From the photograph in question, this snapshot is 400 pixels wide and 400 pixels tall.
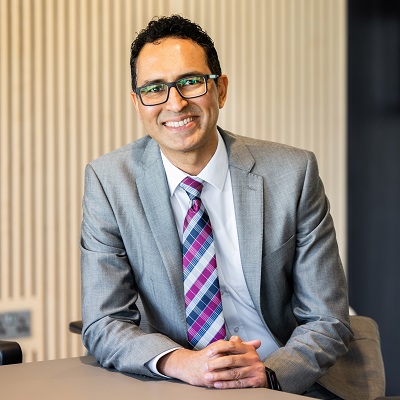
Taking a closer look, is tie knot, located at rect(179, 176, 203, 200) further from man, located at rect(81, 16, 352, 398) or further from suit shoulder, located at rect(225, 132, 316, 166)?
suit shoulder, located at rect(225, 132, 316, 166)

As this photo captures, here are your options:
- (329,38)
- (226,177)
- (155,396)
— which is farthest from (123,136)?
(155,396)

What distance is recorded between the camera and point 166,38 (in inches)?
103

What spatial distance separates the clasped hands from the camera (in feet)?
6.98

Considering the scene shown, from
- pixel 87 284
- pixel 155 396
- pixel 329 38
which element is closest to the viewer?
pixel 155 396

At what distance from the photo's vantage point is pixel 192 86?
259cm

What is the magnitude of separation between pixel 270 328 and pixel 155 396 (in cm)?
79

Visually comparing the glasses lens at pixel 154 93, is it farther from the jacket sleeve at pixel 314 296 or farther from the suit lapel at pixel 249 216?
the jacket sleeve at pixel 314 296

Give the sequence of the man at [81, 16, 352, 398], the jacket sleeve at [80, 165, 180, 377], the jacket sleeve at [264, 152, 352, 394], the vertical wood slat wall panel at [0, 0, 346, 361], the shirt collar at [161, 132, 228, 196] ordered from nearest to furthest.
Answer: the jacket sleeve at [80, 165, 180, 377] < the jacket sleeve at [264, 152, 352, 394] < the man at [81, 16, 352, 398] < the shirt collar at [161, 132, 228, 196] < the vertical wood slat wall panel at [0, 0, 346, 361]

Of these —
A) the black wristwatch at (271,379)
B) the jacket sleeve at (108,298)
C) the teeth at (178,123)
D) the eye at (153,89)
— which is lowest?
the black wristwatch at (271,379)

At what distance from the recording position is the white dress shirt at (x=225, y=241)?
2672 mm

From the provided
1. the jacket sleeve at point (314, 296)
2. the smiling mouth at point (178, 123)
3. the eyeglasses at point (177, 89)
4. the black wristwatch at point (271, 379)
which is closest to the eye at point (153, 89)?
the eyeglasses at point (177, 89)

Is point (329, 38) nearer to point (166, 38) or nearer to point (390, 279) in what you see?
point (390, 279)

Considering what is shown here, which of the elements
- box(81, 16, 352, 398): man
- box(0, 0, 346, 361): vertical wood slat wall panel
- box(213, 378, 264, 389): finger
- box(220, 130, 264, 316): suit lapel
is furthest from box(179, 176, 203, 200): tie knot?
box(0, 0, 346, 361): vertical wood slat wall panel

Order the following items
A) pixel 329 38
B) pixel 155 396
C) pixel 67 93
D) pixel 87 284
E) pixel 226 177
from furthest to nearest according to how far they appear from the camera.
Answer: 1. pixel 329 38
2. pixel 67 93
3. pixel 226 177
4. pixel 87 284
5. pixel 155 396
